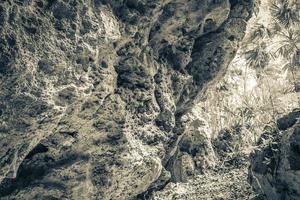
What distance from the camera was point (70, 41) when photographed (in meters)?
13.1

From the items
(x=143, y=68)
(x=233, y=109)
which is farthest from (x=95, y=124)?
(x=233, y=109)

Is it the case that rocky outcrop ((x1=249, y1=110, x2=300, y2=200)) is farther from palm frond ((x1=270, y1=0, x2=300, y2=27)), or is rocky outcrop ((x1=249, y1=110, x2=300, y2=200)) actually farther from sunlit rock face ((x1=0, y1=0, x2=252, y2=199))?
palm frond ((x1=270, y1=0, x2=300, y2=27))

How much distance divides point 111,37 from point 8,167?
4.74 m

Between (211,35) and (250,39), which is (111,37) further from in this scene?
(250,39)

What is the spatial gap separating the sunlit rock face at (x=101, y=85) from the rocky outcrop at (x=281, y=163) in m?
4.44

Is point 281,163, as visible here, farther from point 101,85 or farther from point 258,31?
point 258,31

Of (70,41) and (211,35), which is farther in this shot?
(211,35)

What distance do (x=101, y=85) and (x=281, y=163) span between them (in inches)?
222

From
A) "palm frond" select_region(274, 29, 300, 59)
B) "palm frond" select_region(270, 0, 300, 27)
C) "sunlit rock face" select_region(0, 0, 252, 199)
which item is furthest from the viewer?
"palm frond" select_region(270, 0, 300, 27)

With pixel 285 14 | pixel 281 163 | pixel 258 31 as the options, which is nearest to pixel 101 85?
pixel 281 163

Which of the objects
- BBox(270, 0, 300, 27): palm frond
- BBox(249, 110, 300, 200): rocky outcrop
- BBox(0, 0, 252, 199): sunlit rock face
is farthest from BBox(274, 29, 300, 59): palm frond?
BBox(249, 110, 300, 200): rocky outcrop

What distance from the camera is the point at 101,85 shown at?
47.5ft

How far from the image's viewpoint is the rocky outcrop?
40.5ft

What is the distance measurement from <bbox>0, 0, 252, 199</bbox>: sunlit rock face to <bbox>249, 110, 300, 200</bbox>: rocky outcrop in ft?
14.6
